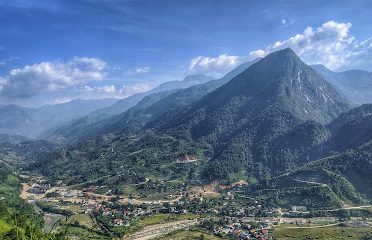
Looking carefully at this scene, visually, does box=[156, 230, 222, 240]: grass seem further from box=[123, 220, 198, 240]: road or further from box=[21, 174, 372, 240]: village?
box=[21, 174, 372, 240]: village

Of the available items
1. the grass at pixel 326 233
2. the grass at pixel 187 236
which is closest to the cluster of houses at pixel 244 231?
the grass at pixel 326 233

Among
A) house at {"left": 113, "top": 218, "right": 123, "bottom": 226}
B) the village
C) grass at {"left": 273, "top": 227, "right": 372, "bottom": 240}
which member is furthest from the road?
grass at {"left": 273, "top": 227, "right": 372, "bottom": 240}

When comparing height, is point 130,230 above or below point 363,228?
above

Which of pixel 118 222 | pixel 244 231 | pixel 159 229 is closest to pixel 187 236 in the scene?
pixel 159 229

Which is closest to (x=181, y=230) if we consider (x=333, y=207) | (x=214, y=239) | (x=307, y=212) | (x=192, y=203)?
(x=214, y=239)

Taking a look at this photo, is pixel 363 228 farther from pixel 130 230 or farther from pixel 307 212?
pixel 130 230

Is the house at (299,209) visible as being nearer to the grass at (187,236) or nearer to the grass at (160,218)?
the grass at (160,218)

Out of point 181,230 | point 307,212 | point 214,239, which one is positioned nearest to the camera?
point 214,239
